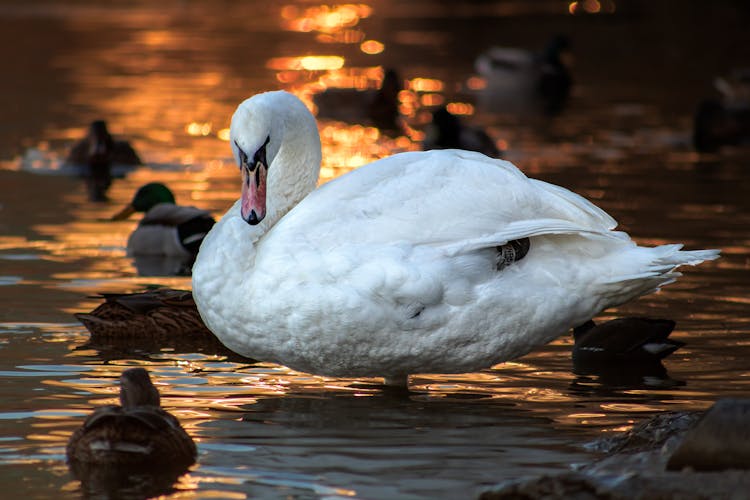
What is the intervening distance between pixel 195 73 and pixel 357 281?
806 inches

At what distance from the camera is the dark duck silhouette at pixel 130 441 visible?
6.54 metres

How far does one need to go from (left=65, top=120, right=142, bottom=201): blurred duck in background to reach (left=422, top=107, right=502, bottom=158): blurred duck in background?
12.1ft

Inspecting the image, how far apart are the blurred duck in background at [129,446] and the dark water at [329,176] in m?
0.09

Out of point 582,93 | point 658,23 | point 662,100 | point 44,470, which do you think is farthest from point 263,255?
point 658,23

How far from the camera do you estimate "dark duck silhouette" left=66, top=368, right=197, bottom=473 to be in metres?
6.54

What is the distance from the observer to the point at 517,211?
769 cm

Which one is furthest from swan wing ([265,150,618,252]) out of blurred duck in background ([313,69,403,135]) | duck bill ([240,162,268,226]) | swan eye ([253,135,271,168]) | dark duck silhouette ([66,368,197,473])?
blurred duck in background ([313,69,403,135])

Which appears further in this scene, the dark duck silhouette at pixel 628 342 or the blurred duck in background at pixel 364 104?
the blurred duck in background at pixel 364 104

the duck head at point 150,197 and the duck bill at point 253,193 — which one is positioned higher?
the duck bill at point 253,193

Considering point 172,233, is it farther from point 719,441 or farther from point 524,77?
point 524,77

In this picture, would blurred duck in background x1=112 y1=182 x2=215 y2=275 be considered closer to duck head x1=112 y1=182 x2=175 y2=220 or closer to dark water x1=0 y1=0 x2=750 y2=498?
dark water x1=0 y1=0 x2=750 y2=498

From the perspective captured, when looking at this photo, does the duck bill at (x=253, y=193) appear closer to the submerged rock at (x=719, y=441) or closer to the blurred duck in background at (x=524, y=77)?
the submerged rock at (x=719, y=441)

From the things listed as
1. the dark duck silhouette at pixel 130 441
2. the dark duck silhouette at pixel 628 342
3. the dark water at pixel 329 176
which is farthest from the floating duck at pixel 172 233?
the dark duck silhouette at pixel 130 441

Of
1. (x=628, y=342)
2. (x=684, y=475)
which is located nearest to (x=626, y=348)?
(x=628, y=342)
